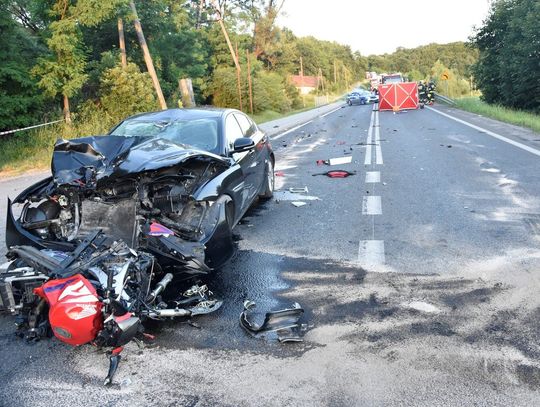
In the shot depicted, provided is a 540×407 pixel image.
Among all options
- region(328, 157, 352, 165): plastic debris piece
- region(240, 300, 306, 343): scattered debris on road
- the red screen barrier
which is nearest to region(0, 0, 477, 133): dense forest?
the red screen barrier

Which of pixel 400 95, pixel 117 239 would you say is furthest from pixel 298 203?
pixel 400 95

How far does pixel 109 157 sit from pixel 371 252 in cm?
285

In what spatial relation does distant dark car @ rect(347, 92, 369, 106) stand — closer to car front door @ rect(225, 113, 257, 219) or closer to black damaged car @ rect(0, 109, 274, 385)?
car front door @ rect(225, 113, 257, 219)

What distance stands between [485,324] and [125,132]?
16.2ft

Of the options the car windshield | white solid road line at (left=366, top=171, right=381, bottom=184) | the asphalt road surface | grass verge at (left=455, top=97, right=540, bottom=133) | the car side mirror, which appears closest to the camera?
the asphalt road surface

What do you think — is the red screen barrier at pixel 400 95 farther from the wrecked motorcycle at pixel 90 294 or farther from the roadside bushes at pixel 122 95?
the wrecked motorcycle at pixel 90 294

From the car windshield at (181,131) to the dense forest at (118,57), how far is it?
9436mm

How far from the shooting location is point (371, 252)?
5.59 m

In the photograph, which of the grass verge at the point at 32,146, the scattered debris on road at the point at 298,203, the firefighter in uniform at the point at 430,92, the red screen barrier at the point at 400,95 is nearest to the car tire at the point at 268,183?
the scattered debris on road at the point at 298,203

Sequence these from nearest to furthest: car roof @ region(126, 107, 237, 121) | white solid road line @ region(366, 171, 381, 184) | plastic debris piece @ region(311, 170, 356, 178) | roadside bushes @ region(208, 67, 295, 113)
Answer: car roof @ region(126, 107, 237, 121), white solid road line @ region(366, 171, 381, 184), plastic debris piece @ region(311, 170, 356, 178), roadside bushes @ region(208, 67, 295, 113)

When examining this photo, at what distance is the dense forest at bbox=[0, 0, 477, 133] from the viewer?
1565 centimetres

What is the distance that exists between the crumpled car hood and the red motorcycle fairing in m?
1.33

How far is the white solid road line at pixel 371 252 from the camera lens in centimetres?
529

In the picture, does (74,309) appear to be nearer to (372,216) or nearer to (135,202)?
(135,202)
